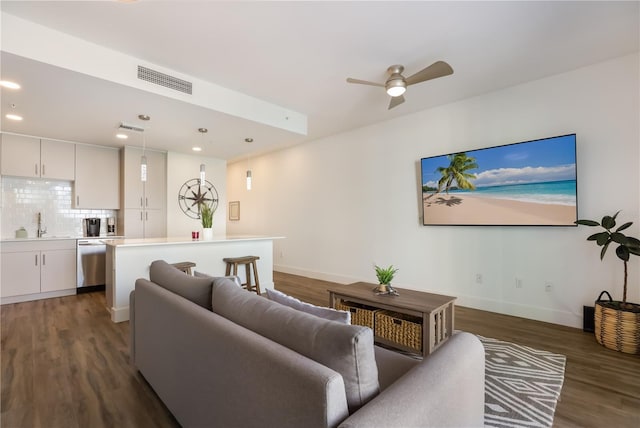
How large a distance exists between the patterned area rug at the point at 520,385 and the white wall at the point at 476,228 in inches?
45.2

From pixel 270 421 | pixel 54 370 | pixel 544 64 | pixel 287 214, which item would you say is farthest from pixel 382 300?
pixel 287 214

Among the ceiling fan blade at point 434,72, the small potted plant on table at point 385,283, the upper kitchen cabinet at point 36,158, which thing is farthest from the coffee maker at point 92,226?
the ceiling fan blade at point 434,72

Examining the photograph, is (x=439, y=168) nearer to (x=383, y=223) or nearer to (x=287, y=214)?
(x=383, y=223)

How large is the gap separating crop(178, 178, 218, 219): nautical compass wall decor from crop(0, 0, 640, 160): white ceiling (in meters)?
2.02

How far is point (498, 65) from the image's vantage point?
10.5 ft

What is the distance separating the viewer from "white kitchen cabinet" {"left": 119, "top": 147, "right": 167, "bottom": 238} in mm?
5184

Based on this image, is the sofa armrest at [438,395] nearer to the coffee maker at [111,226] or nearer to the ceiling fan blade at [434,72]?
the ceiling fan blade at [434,72]

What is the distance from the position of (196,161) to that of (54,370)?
432 centimetres

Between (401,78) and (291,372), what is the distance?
9.67 ft

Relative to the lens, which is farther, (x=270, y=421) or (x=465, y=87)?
(x=465, y=87)

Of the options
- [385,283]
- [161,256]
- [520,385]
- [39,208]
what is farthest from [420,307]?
[39,208]

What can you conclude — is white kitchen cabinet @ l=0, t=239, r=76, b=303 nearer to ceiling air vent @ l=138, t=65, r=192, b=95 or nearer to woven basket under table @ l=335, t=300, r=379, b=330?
ceiling air vent @ l=138, t=65, r=192, b=95

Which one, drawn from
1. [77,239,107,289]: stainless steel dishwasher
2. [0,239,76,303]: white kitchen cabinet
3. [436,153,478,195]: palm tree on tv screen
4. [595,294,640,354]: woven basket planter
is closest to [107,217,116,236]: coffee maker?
[77,239,107,289]: stainless steel dishwasher

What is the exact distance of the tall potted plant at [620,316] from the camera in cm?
262
